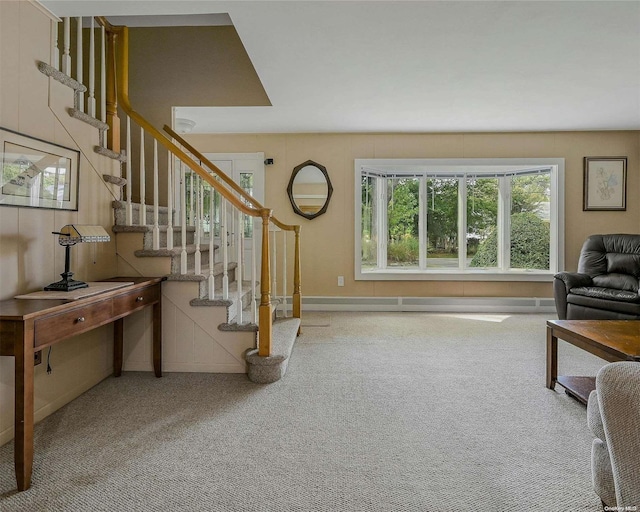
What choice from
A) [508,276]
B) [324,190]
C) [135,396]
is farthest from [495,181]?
[135,396]

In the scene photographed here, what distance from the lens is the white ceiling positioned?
7.05 feet

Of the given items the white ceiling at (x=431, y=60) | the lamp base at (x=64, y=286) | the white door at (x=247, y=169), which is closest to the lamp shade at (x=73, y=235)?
the lamp base at (x=64, y=286)

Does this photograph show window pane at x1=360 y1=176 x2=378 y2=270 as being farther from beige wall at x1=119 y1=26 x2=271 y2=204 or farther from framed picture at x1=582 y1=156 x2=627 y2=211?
framed picture at x1=582 y1=156 x2=627 y2=211

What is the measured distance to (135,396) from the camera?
222 cm

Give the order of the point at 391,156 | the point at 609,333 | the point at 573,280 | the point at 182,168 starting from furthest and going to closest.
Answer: the point at 391,156 < the point at 573,280 < the point at 182,168 < the point at 609,333

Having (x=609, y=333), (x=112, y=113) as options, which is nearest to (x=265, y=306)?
Answer: (x=112, y=113)

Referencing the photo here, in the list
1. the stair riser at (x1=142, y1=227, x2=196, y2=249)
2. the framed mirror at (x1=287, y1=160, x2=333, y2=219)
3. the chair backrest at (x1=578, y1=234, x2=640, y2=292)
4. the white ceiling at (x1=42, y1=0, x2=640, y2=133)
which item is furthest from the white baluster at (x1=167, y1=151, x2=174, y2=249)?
the chair backrest at (x1=578, y1=234, x2=640, y2=292)

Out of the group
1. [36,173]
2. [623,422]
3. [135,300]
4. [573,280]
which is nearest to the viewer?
[623,422]

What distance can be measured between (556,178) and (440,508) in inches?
188

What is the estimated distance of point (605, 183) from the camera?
4684mm

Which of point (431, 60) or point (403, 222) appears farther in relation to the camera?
point (403, 222)

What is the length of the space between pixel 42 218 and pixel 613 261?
527cm

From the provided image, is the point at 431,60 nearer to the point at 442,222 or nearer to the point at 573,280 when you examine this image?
the point at 442,222

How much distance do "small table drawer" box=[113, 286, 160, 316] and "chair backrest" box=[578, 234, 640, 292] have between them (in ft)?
14.6
